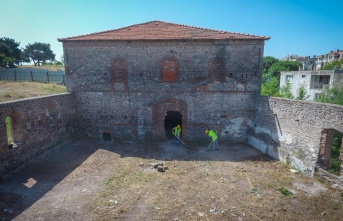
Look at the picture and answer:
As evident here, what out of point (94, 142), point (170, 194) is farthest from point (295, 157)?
point (94, 142)

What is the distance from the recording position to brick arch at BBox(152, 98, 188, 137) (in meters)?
13.0

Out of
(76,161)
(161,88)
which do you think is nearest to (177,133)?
(161,88)

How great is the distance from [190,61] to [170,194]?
26.5ft

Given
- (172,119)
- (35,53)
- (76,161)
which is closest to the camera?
(76,161)

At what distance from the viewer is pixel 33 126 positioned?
33.5 feet

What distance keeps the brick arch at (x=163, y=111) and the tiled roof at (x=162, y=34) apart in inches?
154

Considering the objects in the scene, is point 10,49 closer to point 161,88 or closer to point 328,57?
point 161,88

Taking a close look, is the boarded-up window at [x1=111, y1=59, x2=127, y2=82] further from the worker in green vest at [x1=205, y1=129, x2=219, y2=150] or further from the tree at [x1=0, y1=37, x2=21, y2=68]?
the tree at [x1=0, y1=37, x2=21, y2=68]

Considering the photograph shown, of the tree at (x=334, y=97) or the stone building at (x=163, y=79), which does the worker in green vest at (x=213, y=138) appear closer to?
the stone building at (x=163, y=79)

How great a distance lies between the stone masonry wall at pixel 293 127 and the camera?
848cm

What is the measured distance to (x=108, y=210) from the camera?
6.73 meters

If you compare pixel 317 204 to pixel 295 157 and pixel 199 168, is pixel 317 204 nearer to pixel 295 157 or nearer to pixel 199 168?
pixel 295 157

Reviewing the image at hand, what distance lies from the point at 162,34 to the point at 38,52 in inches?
2008

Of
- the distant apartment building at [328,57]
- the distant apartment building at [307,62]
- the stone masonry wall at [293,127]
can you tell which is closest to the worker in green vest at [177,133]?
the stone masonry wall at [293,127]
